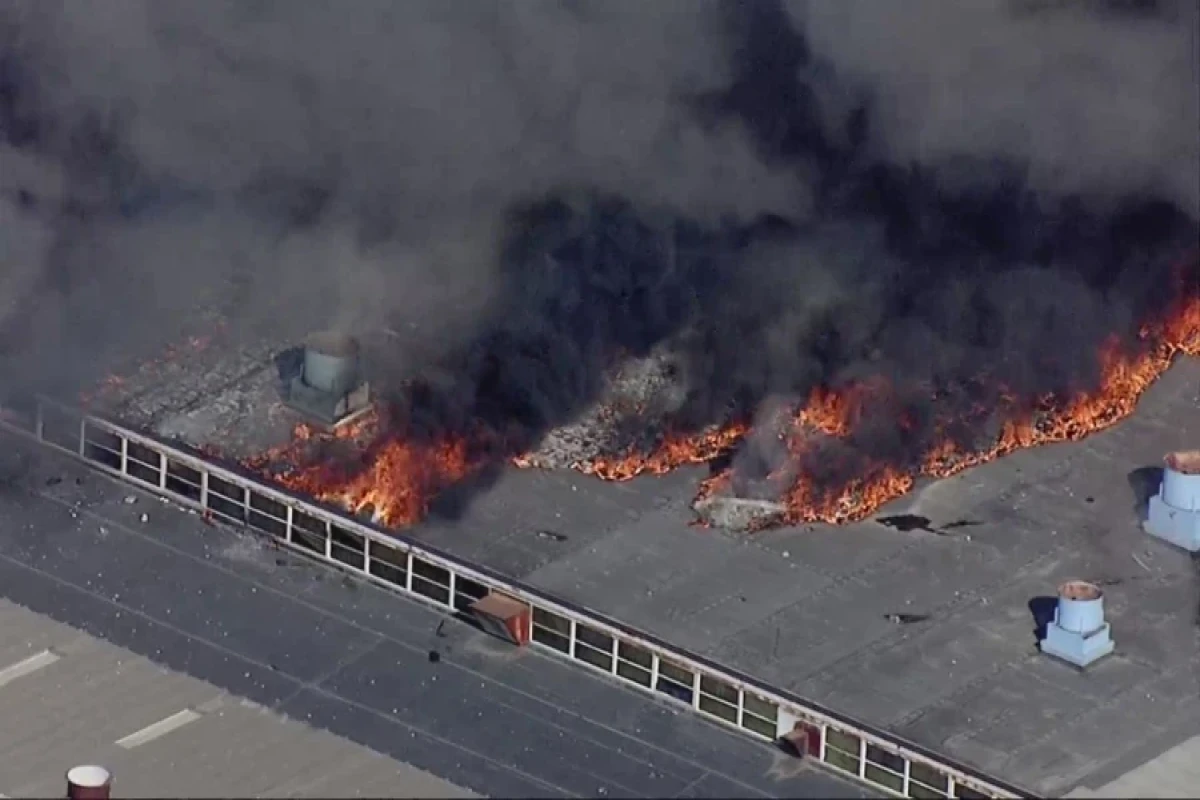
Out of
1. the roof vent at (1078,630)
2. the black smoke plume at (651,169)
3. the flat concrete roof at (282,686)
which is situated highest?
the black smoke plume at (651,169)

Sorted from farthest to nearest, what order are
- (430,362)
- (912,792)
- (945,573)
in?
1. (430,362)
2. (945,573)
3. (912,792)

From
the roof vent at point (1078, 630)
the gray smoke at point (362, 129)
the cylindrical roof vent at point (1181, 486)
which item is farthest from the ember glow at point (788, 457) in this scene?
the roof vent at point (1078, 630)

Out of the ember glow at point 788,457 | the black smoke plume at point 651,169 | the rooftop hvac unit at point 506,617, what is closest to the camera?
the rooftop hvac unit at point 506,617

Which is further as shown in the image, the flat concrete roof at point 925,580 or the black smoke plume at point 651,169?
the black smoke plume at point 651,169

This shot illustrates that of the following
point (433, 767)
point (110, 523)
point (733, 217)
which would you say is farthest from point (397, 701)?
point (733, 217)

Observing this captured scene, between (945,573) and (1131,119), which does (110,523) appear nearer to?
(945,573)

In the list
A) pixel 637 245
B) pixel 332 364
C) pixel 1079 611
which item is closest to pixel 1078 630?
pixel 1079 611

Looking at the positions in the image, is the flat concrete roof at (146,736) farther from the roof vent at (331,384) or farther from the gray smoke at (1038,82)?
the gray smoke at (1038,82)

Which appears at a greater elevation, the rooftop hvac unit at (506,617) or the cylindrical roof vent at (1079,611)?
the cylindrical roof vent at (1079,611)
